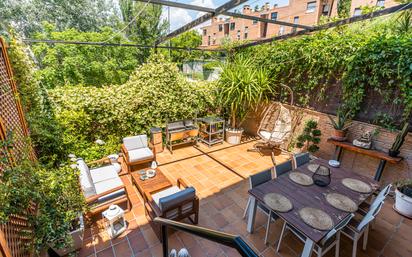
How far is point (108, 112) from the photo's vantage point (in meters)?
4.43

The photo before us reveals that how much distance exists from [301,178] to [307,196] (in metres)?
0.38

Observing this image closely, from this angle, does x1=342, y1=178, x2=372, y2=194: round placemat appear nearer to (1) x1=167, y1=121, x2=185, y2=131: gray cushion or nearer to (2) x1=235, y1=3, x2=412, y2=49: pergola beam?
(2) x1=235, y1=3, x2=412, y2=49: pergola beam

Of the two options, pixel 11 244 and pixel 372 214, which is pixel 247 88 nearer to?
pixel 372 214

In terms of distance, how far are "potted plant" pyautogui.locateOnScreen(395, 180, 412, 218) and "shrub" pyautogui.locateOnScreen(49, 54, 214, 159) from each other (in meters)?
4.70

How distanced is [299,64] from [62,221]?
5710mm

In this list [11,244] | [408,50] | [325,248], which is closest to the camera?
[11,244]

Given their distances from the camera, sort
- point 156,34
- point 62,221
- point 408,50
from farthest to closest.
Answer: point 156,34
point 408,50
point 62,221

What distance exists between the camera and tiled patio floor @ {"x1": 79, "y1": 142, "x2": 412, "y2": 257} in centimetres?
241

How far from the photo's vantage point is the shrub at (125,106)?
402 centimetres

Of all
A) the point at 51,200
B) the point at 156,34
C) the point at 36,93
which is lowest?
the point at 51,200

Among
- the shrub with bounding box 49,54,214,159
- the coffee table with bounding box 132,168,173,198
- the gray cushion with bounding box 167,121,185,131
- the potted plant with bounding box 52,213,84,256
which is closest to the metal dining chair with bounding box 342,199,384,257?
the coffee table with bounding box 132,168,173,198

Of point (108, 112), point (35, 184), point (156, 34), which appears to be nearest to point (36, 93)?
point (108, 112)

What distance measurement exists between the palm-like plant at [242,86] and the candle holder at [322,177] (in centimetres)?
299

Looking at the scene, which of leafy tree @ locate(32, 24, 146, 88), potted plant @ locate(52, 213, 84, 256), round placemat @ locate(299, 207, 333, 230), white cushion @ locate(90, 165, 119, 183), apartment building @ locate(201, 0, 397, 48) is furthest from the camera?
apartment building @ locate(201, 0, 397, 48)
